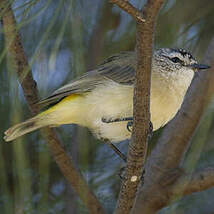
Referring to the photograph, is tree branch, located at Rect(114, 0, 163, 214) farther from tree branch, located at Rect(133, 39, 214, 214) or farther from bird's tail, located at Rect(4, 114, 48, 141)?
bird's tail, located at Rect(4, 114, 48, 141)

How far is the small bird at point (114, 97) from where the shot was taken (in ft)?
8.09

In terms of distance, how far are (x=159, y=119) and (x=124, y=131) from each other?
0.24 metres

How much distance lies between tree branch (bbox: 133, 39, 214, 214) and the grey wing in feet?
1.36

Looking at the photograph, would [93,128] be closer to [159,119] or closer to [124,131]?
[124,131]

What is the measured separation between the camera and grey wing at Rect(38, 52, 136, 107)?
8.25ft

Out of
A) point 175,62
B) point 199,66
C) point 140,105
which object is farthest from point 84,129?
point 140,105

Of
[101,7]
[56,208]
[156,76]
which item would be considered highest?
[101,7]

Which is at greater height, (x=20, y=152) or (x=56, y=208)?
(x=20, y=152)

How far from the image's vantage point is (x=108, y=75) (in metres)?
2.63

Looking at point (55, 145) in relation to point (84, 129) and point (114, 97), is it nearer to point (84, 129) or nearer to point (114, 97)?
point (114, 97)

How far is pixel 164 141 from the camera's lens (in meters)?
2.75

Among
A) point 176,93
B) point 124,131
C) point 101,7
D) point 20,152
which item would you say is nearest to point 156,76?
point 176,93

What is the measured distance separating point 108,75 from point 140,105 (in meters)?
0.93

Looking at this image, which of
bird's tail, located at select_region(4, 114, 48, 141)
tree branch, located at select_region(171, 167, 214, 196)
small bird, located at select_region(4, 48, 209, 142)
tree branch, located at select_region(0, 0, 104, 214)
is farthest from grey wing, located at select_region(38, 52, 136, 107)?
tree branch, located at select_region(171, 167, 214, 196)
